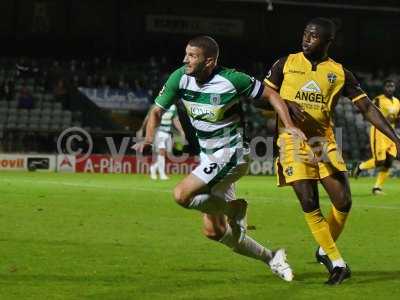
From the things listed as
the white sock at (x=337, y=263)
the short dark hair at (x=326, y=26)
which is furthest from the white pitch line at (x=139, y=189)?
the white sock at (x=337, y=263)

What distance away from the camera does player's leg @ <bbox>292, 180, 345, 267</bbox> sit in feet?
26.4

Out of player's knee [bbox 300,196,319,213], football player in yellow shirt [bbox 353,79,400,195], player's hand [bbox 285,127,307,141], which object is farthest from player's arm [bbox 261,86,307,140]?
football player in yellow shirt [bbox 353,79,400,195]

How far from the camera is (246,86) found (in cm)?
789

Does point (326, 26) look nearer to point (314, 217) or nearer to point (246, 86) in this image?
point (246, 86)

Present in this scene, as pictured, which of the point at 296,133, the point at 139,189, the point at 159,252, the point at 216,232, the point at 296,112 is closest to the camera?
the point at 296,133

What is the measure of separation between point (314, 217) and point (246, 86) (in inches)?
50.8

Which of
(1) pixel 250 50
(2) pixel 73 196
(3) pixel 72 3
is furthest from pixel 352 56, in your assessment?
(2) pixel 73 196

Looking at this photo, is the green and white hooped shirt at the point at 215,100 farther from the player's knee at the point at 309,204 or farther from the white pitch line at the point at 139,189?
the white pitch line at the point at 139,189

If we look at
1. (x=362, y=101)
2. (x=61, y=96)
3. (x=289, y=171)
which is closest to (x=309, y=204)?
(x=289, y=171)

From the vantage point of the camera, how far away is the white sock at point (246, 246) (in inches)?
316

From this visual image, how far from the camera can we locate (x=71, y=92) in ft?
107

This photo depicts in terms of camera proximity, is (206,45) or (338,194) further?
(338,194)

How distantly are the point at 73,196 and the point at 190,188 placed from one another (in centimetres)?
1027

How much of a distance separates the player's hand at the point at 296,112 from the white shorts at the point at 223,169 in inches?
25.0
